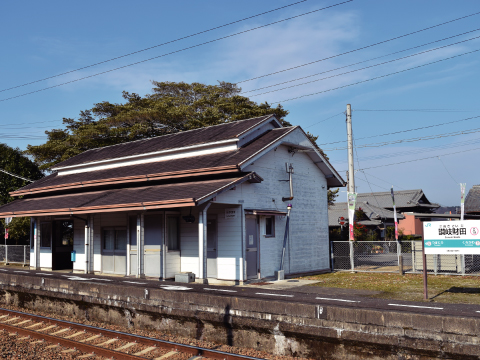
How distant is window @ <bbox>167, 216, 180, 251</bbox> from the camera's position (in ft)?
55.9

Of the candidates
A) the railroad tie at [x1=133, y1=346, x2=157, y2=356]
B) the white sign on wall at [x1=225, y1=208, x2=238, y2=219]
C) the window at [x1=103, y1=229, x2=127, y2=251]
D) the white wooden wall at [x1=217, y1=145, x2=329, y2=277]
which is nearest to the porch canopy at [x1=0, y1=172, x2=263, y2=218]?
the white wooden wall at [x1=217, y1=145, x2=329, y2=277]

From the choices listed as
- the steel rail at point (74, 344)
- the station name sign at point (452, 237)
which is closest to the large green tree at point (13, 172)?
the steel rail at point (74, 344)

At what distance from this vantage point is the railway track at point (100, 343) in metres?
8.64

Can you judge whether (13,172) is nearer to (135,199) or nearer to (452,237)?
(135,199)

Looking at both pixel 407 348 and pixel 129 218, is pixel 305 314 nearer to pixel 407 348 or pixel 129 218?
pixel 407 348

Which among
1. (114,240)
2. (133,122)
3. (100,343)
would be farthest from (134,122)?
(100,343)

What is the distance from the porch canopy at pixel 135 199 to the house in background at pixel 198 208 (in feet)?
0.16

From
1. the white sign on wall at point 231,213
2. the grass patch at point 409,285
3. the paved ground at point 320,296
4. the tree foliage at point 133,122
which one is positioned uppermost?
the tree foliage at point 133,122

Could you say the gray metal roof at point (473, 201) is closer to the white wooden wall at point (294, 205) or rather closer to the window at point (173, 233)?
the white wooden wall at point (294, 205)

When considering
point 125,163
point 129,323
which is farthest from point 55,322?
point 125,163

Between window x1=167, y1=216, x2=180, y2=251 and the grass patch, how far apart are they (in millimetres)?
5415

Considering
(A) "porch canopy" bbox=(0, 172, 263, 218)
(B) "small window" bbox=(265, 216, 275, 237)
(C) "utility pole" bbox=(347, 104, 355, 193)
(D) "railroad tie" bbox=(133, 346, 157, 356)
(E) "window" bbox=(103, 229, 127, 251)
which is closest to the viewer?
(D) "railroad tie" bbox=(133, 346, 157, 356)

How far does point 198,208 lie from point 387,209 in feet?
151

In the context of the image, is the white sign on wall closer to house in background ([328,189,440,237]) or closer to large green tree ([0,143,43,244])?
large green tree ([0,143,43,244])
